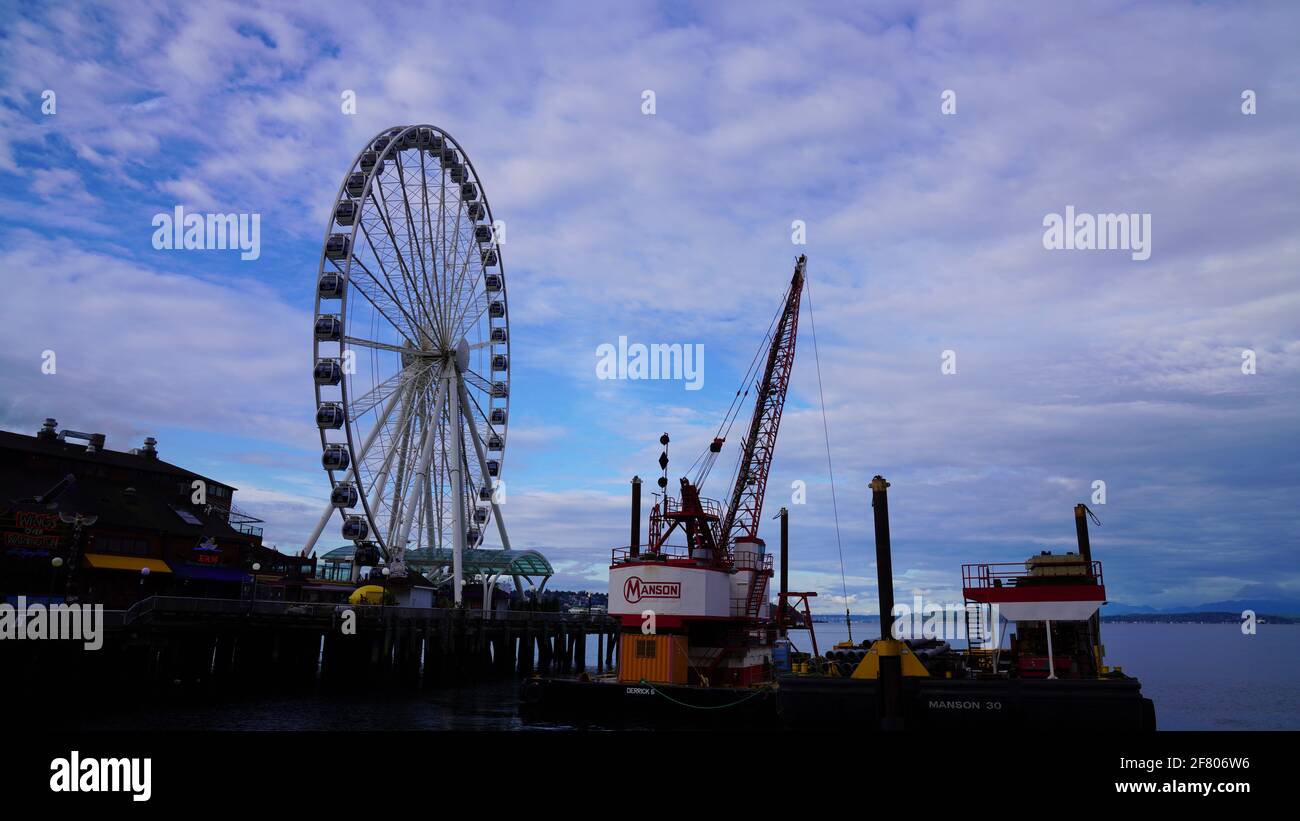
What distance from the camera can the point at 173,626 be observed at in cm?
4712

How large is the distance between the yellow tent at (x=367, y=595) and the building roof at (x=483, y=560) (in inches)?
326

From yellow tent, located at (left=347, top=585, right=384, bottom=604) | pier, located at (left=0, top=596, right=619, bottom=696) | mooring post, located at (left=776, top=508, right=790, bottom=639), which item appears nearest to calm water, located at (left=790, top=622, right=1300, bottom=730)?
mooring post, located at (left=776, top=508, right=790, bottom=639)

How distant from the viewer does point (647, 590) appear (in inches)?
1583

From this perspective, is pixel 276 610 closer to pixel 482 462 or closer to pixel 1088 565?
pixel 482 462

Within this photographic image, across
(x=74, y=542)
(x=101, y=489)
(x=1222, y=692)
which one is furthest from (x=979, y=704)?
(x=1222, y=692)

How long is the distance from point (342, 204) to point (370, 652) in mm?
32617

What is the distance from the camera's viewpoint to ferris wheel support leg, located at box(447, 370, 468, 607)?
64.9 meters

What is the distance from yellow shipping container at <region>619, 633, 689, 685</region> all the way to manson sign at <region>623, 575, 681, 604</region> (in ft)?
6.33

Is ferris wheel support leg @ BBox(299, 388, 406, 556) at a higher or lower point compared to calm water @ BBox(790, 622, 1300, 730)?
higher

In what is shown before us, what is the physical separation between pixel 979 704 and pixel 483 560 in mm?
64179

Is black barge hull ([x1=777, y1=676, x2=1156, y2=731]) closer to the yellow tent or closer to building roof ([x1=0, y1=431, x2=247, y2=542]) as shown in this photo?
the yellow tent

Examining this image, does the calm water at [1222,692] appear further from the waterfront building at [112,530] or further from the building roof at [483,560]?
the waterfront building at [112,530]

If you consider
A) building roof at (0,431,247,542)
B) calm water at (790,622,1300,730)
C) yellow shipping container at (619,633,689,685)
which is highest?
building roof at (0,431,247,542)
